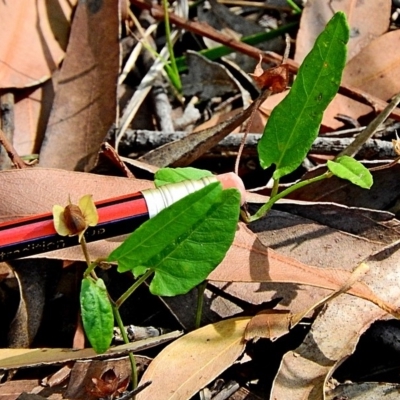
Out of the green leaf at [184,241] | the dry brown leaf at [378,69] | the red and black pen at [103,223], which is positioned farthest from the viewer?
the dry brown leaf at [378,69]

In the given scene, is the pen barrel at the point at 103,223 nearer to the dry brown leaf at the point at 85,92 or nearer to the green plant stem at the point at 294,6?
the dry brown leaf at the point at 85,92

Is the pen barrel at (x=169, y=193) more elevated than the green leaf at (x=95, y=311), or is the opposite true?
the pen barrel at (x=169, y=193)

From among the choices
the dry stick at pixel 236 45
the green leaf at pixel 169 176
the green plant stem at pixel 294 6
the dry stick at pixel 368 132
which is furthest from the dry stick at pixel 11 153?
the green plant stem at pixel 294 6

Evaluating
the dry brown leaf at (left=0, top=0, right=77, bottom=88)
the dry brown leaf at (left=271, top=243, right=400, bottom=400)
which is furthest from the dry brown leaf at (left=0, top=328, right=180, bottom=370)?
the dry brown leaf at (left=0, top=0, right=77, bottom=88)

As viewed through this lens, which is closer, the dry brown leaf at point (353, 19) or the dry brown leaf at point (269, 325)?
the dry brown leaf at point (269, 325)

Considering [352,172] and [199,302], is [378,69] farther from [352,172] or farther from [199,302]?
[199,302]

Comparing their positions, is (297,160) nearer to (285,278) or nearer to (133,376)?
(285,278)

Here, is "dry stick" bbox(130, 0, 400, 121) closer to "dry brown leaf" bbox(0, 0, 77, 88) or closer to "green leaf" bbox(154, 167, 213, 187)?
"dry brown leaf" bbox(0, 0, 77, 88)
